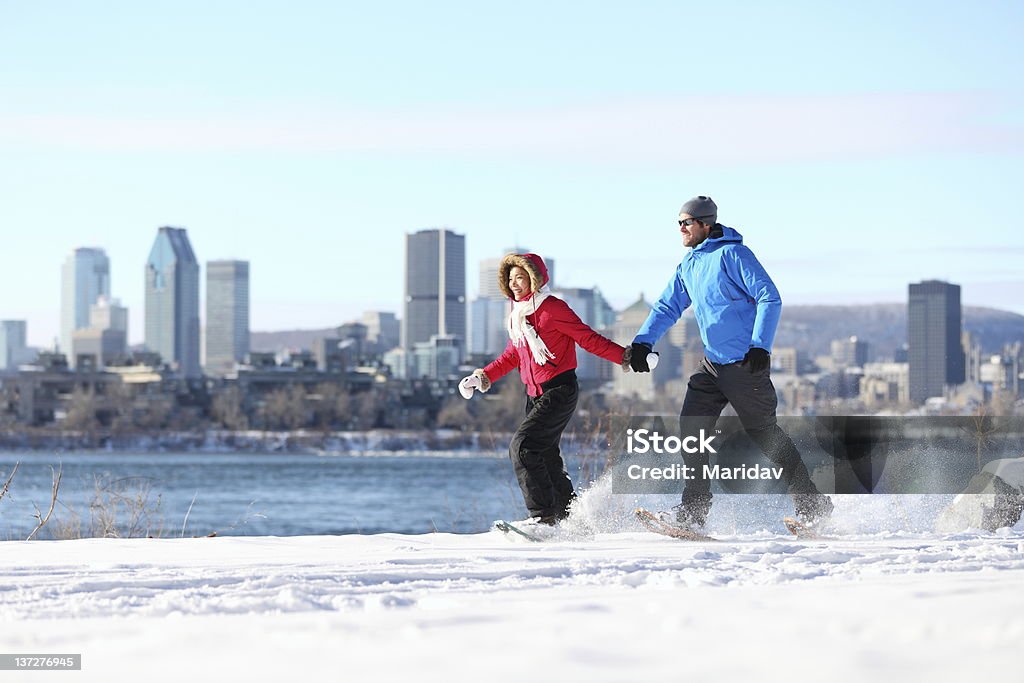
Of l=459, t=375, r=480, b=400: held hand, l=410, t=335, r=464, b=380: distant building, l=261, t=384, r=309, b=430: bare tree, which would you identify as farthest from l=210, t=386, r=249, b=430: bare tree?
l=459, t=375, r=480, b=400: held hand

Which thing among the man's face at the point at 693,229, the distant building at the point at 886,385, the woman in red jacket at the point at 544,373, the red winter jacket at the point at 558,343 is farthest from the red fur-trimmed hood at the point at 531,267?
the distant building at the point at 886,385

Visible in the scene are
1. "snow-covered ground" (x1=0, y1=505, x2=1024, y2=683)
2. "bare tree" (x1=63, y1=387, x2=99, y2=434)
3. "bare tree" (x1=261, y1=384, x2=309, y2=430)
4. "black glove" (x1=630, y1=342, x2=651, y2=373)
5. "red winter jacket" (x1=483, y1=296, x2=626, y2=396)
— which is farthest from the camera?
"bare tree" (x1=261, y1=384, x2=309, y2=430)

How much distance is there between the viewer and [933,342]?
114375mm

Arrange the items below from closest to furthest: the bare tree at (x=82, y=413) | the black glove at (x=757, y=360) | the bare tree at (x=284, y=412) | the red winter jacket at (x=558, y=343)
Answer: the black glove at (x=757, y=360) < the red winter jacket at (x=558, y=343) < the bare tree at (x=82, y=413) < the bare tree at (x=284, y=412)

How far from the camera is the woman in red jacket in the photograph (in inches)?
250

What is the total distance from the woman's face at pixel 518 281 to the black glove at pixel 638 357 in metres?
0.56

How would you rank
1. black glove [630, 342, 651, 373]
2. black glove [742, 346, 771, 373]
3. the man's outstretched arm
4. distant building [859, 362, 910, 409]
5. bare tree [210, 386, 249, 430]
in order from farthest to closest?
bare tree [210, 386, 249, 430] → distant building [859, 362, 910, 409] → the man's outstretched arm → black glove [630, 342, 651, 373] → black glove [742, 346, 771, 373]

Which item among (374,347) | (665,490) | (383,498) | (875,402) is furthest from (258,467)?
(374,347)

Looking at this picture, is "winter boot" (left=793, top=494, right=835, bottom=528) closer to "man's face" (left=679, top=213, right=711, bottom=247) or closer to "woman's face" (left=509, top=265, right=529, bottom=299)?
"man's face" (left=679, top=213, right=711, bottom=247)

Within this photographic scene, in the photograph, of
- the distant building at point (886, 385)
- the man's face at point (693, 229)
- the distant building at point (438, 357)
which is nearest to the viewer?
the man's face at point (693, 229)

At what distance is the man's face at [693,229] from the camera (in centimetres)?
655

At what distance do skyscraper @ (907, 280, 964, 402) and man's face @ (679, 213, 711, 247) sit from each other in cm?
10067

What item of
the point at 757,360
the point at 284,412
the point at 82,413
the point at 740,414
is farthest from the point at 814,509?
the point at 284,412

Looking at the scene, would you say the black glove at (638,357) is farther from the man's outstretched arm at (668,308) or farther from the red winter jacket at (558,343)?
the man's outstretched arm at (668,308)
